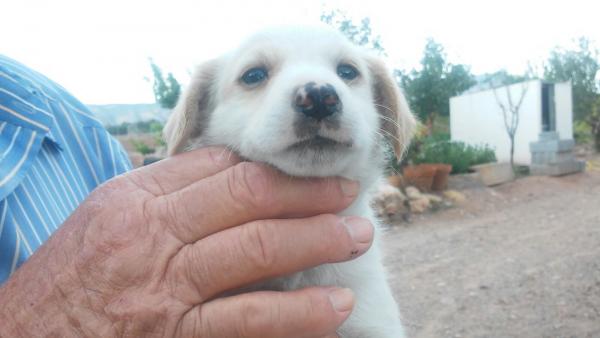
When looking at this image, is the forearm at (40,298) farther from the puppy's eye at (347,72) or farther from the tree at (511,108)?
the tree at (511,108)

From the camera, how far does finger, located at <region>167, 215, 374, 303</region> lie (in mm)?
1443

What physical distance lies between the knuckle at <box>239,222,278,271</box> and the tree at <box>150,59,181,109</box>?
1460 inches

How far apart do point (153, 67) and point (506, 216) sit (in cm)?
3379

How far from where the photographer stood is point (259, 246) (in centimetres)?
147

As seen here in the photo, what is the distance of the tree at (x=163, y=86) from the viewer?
3759 centimetres

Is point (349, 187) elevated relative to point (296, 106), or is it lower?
lower

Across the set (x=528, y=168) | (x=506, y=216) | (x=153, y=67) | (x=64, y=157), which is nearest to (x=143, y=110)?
(x=153, y=67)

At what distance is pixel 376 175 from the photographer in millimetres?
2367

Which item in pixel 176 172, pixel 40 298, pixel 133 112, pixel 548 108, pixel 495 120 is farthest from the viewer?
pixel 133 112

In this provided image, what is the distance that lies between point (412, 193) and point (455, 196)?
129cm

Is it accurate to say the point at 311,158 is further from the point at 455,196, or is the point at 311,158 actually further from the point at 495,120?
the point at 495,120

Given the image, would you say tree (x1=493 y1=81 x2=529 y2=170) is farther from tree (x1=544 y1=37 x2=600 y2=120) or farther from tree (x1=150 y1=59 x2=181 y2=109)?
tree (x1=150 y1=59 x2=181 y2=109)

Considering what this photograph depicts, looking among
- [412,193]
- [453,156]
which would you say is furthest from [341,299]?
[453,156]

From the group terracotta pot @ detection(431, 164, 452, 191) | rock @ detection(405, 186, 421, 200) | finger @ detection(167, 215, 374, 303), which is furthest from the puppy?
terracotta pot @ detection(431, 164, 452, 191)
